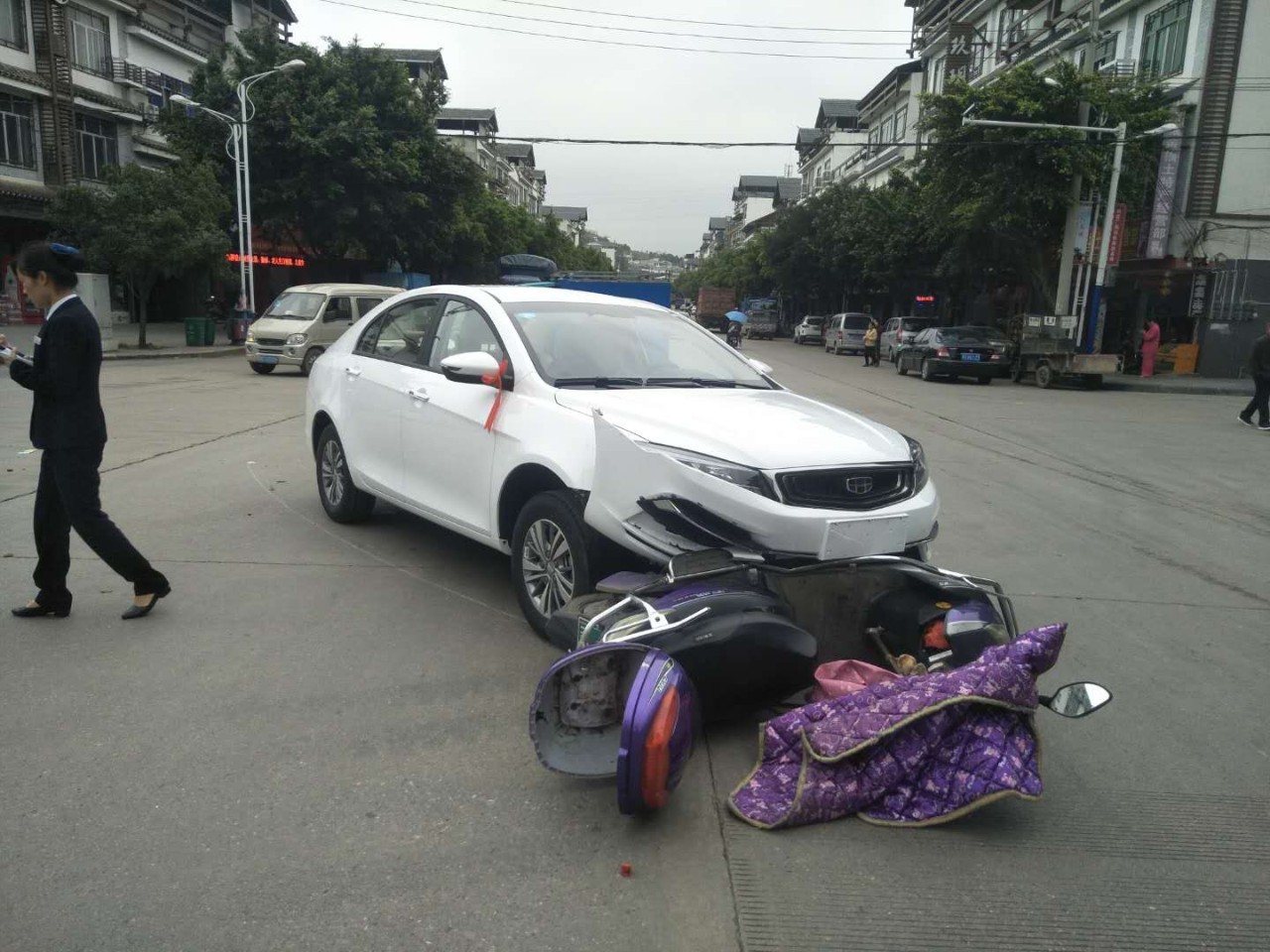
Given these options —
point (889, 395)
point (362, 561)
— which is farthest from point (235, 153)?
point (362, 561)

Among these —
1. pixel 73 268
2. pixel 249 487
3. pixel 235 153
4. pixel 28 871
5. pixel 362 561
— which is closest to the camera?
pixel 28 871

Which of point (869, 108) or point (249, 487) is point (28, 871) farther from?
point (869, 108)

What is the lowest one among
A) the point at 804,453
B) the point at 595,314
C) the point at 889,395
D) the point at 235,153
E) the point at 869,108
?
the point at 889,395

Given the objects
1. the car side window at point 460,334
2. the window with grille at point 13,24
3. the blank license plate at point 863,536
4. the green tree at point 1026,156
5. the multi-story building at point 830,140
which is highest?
the multi-story building at point 830,140

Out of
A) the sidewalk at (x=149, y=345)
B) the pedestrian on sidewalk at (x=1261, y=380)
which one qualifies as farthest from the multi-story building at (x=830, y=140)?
the pedestrian on sidewalk at (x=1261, y=380)

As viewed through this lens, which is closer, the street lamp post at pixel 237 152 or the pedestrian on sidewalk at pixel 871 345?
the street lamp post at pixel 237 152

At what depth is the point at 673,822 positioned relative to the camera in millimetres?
3164

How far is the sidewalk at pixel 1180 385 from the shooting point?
75.7 ft

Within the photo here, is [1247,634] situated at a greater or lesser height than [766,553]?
lesser

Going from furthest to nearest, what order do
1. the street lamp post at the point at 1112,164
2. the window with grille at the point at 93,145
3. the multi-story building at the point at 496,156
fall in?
1. the multi-story building at the point at 496,156
2. the window with grille at the point at 93,145
3. the street lamp post at the point at 1112,164

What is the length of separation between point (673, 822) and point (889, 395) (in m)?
18.0

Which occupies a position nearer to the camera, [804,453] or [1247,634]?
[804,453]

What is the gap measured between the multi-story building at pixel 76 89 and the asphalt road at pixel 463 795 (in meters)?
28.6

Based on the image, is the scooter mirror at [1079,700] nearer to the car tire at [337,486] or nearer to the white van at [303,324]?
the car tire at [337,486]
